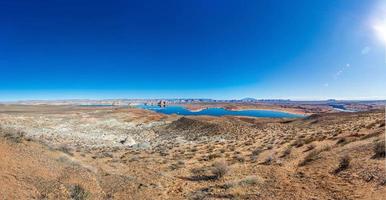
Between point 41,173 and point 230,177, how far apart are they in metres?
8.80

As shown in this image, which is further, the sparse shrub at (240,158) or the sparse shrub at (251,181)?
the sparse shrub at (240,158)

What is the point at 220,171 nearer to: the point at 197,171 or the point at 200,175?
the point at 200,175

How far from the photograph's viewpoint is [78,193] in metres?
11.0

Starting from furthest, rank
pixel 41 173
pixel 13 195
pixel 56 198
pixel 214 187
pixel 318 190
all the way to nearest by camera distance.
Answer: pixel 214 187, pixel 41 173, pixel 318 190, pixel 56 198, pixel 13 195

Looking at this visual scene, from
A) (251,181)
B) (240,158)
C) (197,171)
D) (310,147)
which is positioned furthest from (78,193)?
(310,147)

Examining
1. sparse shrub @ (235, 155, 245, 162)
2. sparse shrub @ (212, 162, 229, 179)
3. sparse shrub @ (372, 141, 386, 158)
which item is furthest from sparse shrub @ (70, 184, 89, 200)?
sparse shrub @ (372, 141, 386, 158)

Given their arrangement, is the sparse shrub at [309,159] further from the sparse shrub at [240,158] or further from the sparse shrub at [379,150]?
the sparse shrub at [240,158]

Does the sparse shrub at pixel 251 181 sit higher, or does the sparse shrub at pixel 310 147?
the sparse shrub at pixel 310 147

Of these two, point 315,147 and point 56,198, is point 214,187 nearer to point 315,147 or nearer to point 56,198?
point 56,198

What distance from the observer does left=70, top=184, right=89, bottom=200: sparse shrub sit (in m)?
10.8

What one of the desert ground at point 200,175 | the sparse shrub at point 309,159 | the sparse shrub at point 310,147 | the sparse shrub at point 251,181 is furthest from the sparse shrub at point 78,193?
the sparse shrub at point 310,147

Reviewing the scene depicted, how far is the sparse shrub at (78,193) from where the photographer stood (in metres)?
10.8

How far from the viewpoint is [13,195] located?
973 centimetres

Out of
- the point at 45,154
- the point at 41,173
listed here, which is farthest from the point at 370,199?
the point at 45,154
